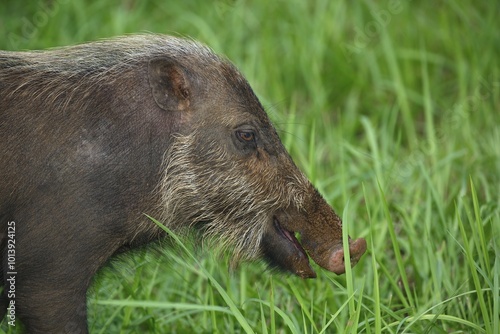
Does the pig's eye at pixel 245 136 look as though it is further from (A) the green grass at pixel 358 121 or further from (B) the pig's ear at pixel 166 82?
(A) the green grass at pixel 358 121

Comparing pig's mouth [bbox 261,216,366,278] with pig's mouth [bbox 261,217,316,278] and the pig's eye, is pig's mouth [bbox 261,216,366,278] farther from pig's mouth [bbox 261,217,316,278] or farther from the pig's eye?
the pig's eye

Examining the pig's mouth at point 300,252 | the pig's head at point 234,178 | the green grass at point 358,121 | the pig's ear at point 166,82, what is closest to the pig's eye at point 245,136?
the pig's head at point 234,178

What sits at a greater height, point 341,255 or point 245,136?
point 245,136

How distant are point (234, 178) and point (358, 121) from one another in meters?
3.27

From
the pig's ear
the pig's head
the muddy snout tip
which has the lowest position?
the muddy snout tip

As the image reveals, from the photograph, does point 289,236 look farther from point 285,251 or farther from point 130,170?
point 130,170

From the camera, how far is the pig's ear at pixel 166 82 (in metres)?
4.12

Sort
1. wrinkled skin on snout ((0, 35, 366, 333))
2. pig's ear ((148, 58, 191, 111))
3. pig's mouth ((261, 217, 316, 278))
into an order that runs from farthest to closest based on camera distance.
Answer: pig's mouth ((261, 217, 316, 278)), pig's ear ((148, 58, 191, 111)), wrinkled skin on snout ((0, 35, 366, 333))

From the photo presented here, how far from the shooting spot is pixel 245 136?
13.8 ft

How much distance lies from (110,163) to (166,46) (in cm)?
76

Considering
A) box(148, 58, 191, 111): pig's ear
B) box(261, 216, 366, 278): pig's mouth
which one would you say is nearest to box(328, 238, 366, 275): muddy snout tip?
box(261, 216, 366, 278): pig's mouth

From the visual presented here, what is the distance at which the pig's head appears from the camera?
414cm

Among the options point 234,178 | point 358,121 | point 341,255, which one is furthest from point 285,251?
point 358,121

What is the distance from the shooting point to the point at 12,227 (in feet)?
12.6
